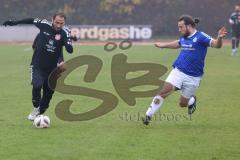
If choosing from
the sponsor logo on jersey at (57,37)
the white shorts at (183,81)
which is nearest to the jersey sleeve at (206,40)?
the white shorts at (183,81)

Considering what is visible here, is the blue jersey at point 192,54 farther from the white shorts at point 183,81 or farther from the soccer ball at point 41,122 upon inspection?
the soccer ball at point 41,122

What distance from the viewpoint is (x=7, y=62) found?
29.1 meters

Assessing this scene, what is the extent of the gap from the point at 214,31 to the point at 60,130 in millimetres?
43185

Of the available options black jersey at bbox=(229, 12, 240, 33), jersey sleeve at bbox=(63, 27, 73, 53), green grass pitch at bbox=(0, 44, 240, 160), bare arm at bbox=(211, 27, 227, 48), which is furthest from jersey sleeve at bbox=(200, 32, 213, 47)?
black jersey at bbox=(229, 12, 240, 33)

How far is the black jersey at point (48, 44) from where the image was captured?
1191 cm

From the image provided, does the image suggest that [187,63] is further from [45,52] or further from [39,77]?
[39,77]

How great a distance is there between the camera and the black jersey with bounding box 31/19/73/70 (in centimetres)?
1191

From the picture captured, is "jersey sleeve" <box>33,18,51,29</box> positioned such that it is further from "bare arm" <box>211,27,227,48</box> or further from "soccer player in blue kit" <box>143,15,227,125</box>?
"bare arm" <box>211,27,227,48</box>

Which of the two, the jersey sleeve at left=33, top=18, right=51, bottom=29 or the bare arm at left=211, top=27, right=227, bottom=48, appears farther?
the jersey sleeve at left=33, top=18, right=51, bottom=29

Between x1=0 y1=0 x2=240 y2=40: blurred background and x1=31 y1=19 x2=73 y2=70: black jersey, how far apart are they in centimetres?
4004

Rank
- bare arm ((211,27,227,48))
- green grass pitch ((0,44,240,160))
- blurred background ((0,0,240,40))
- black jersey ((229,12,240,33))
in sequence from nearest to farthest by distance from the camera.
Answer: green grass pitch ((0,44,240,160)) → bare arm ((211,27,227,48)) → black jersey ((229,12,240,33)) → blurred background ((0,0,240,40))

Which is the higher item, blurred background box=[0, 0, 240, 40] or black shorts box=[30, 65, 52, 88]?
black shorts box=[30, 65, 52, 88]

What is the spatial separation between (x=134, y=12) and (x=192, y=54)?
43346mm

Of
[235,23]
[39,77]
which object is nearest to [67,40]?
[39,77]
